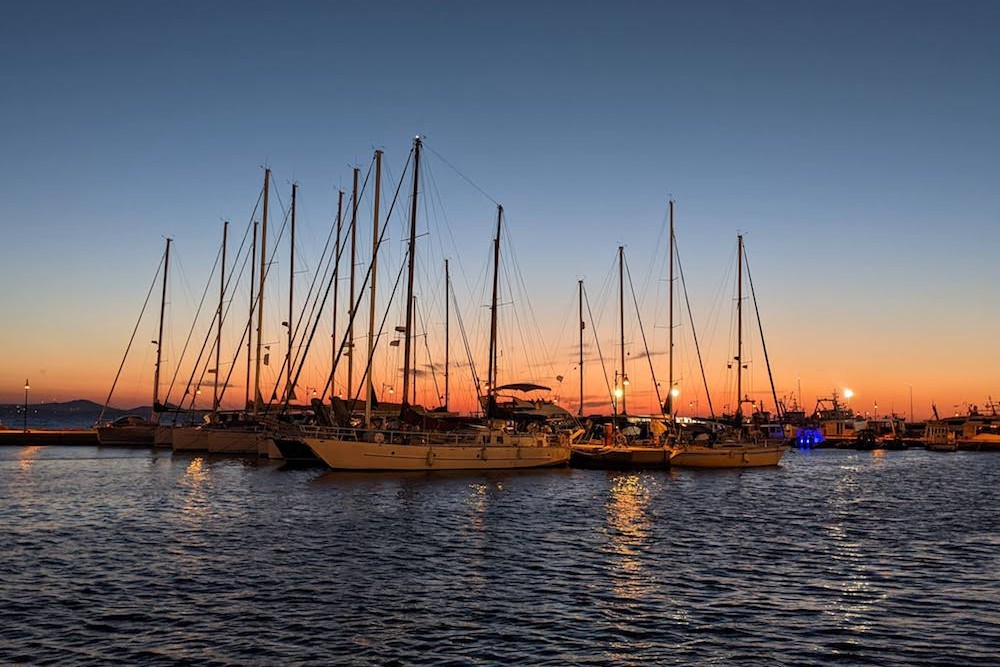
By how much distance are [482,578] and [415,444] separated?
30693 mm

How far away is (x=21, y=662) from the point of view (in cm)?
1415

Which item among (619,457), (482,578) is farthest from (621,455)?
(482,578)

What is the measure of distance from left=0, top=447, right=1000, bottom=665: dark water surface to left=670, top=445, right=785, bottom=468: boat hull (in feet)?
62.3

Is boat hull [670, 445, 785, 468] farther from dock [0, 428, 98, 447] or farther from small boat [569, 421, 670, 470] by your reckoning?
dock [0, 428, 98, 447]

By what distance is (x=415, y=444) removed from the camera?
5197 centimetres

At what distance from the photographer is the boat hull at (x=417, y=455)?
162 ft

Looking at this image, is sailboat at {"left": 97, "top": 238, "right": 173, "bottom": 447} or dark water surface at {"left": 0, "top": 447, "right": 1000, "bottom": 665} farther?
sailboat at {"left": 97, "top": 238, "right": 173, "bottom": 447}

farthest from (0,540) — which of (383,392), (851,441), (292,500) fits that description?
→ (851,441)

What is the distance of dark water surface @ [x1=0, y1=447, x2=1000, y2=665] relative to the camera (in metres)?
15.5

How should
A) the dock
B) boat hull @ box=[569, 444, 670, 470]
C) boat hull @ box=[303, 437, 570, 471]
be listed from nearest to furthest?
boat hull @ box=[303, 437, 570, 471] < boat hull @ box=[569, 444, 670, 470] < the dock

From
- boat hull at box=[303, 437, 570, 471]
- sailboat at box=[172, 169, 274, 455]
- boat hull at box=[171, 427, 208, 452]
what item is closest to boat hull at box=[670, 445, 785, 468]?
boat hull at box=[303, 437, 570, 471]

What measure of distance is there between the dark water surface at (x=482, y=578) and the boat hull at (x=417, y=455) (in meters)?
5.72

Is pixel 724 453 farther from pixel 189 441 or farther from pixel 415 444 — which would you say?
pixel 189 441

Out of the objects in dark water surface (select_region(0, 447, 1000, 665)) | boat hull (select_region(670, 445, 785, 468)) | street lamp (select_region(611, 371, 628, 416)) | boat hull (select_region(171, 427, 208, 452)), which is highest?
street lamp (select_region(611, 371, 628, 416))
